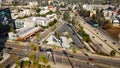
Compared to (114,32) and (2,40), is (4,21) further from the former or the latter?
(114,32)

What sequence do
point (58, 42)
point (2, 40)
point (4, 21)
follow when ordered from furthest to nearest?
point (4, 21) < point (2, 40) < point (58, 42)

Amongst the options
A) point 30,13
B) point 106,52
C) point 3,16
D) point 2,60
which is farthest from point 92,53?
point 30,13

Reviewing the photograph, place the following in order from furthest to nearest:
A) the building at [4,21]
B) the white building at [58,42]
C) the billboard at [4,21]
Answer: the building at [4,21], the billboard at [4,21], the white building at [58,42]

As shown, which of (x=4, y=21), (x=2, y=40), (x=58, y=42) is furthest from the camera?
(x=4, y=21)

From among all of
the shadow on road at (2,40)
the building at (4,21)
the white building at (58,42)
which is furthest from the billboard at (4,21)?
Result: the white building at (58,42)

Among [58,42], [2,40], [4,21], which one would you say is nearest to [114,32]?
[58,42]

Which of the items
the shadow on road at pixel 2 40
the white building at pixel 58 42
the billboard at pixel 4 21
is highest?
the billboard at pixel 4 21

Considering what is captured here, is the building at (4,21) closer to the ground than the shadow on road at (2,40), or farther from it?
farther from it

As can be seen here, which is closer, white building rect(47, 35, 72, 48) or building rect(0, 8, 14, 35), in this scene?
white building rect(47, 35, 72, 48)

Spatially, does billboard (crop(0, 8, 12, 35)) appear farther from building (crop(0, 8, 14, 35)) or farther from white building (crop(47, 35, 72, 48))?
white building (crop(47, 35, 72, 48))

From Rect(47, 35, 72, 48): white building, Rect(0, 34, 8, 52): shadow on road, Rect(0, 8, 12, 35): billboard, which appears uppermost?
Rect(0, 8, 12, 35): billboard

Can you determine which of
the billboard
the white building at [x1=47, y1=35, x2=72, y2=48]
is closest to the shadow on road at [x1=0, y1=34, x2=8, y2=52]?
the billboard

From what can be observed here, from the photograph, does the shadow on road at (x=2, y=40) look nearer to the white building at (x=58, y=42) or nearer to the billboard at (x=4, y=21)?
the billboard at (x=4, y=21)
